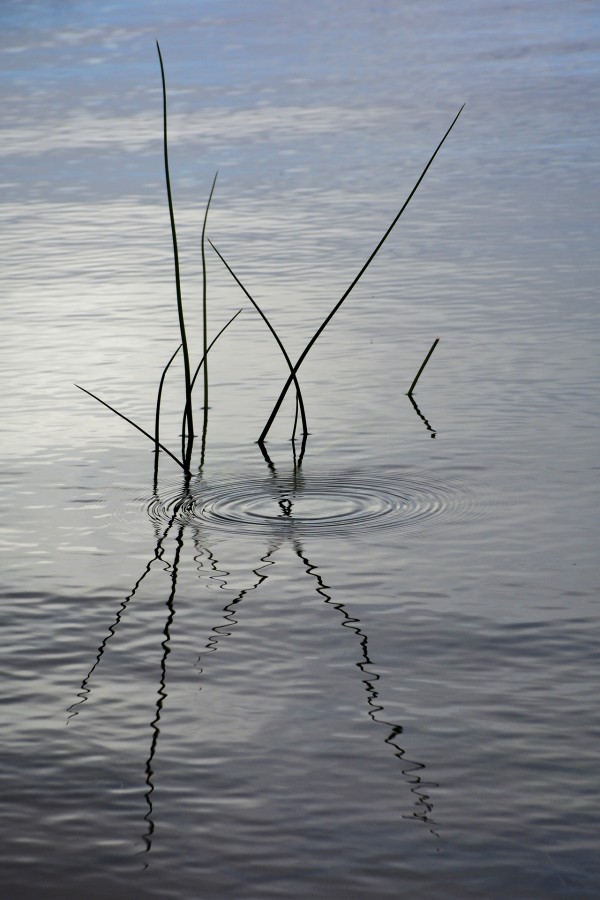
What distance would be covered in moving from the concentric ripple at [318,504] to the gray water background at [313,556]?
1 cm

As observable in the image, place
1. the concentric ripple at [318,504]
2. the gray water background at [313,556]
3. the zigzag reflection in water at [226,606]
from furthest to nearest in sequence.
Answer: the concentric ripple at [318,504], the zigzag reflection in water at [226,606], the gray water background at [313,556]

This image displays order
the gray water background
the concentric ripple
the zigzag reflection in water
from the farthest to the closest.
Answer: the concentric ripple
the zigzag reflection in water
the gray water background

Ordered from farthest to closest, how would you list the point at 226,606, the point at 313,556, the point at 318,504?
the point at 318,504 < the point at 313,556 < the point at 226,606

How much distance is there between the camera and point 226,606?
13.4 feet

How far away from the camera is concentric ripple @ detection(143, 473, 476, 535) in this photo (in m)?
4.64

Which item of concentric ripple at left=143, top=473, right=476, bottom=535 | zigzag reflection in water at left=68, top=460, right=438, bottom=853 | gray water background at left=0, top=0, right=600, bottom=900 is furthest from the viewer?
concentric ripple at left=143, top=473, right=476, bottom=535

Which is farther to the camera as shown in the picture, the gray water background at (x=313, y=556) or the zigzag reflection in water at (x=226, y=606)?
the zigzag reflection in water at (x=226, y=606)

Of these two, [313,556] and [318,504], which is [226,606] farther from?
[318,504]

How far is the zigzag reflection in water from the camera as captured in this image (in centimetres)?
314

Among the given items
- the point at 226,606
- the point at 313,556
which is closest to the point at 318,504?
the point at 313,556

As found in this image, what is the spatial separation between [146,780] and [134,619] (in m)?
0.89

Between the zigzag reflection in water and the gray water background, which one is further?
the zigzag reflection in water

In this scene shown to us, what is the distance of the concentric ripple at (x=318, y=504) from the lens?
4.64 m

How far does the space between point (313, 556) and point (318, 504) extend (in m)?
0.41
